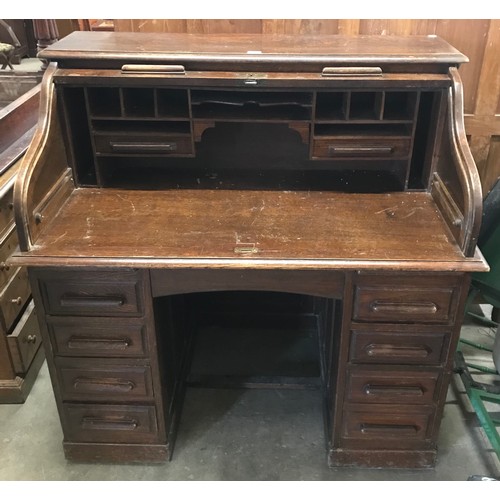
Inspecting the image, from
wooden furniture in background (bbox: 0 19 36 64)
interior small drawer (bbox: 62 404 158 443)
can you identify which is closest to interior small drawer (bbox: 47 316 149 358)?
interior small drawer (bbox: 62 404 158 443)

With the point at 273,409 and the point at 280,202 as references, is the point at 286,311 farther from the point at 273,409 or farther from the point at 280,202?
the point at 280,202

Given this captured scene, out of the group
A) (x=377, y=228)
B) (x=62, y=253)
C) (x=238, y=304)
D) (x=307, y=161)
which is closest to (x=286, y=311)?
(x=238, y=304)

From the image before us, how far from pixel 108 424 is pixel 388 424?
0.88m

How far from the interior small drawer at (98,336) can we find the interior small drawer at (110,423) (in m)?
0.21

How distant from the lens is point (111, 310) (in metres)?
1.56

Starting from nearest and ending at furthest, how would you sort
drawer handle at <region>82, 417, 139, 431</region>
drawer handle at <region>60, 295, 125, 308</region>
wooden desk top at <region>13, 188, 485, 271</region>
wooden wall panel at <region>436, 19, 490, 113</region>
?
wooden desk top at <region>13, 188, 485, 271</region>, drawer handle at <region>60, 295, 125, 308</region>, drawer handle at <region>82, 417, 139, 431</region>, wooden wall panel at <region>436, 19, 490, 113</region>

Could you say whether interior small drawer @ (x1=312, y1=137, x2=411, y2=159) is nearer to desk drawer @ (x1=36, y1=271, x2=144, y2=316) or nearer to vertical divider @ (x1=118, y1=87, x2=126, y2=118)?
vertical divider @ (x1=118, y1=87, x2=126, y2=118)

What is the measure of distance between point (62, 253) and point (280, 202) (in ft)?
2.16

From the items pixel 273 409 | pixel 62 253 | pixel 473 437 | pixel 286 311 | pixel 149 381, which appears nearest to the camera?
pixel 62 253

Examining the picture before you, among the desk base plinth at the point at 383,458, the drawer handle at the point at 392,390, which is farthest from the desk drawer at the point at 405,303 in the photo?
the desk base plinth at the point at 383,458

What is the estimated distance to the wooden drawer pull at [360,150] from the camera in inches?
66.7

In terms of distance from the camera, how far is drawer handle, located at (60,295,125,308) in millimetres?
1541

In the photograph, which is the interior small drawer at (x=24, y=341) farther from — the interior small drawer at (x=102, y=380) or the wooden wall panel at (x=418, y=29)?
the wooden wall panel at (x=418, y=29)

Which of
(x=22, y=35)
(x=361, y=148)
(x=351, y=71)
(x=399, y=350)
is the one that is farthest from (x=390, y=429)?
(x=22, y=35)
